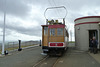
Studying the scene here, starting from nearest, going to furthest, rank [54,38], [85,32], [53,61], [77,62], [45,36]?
Answer: [77,62]
[53,61]
[54,38]
[45,36]
[85,32]

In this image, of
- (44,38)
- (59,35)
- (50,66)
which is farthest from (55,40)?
(50,66)

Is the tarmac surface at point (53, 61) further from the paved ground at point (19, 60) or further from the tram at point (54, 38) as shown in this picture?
the tram at point (54, 38)

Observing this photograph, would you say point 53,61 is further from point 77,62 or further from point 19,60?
point 19,60

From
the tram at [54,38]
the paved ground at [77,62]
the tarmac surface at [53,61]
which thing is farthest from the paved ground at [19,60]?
the paved ground at [77,62]

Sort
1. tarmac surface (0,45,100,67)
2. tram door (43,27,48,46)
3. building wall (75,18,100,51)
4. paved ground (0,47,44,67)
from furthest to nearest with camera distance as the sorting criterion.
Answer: building wall (75,18,100,51)
tram door (43,27,48,46)
paved ground (0,47,44,67)
tarmac surface (0,45,100,67)

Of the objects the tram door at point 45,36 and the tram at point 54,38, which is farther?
the tram door at point 45,36

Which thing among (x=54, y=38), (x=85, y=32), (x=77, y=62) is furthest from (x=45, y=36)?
(x=85, y=32)

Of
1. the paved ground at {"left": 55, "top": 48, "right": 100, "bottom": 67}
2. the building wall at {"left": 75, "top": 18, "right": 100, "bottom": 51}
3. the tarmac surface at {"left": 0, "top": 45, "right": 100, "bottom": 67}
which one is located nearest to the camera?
the paved ground at {"left": 55, "top": 48, "right": 100, "bottom": 67}

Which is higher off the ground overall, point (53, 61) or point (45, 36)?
point (45, 36)

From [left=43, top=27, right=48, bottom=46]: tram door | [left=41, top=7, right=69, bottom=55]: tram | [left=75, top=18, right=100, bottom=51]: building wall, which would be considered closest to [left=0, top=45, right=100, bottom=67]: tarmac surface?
[left=41, top=7, right=69, bottom=55]: tram

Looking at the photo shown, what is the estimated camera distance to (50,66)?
6.89 m

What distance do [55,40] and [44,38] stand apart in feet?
4.53

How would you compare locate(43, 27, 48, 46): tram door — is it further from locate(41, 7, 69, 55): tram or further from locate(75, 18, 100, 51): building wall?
locate(75, 18, 100, 51): building wall

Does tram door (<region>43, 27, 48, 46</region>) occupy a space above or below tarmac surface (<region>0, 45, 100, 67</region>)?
above
